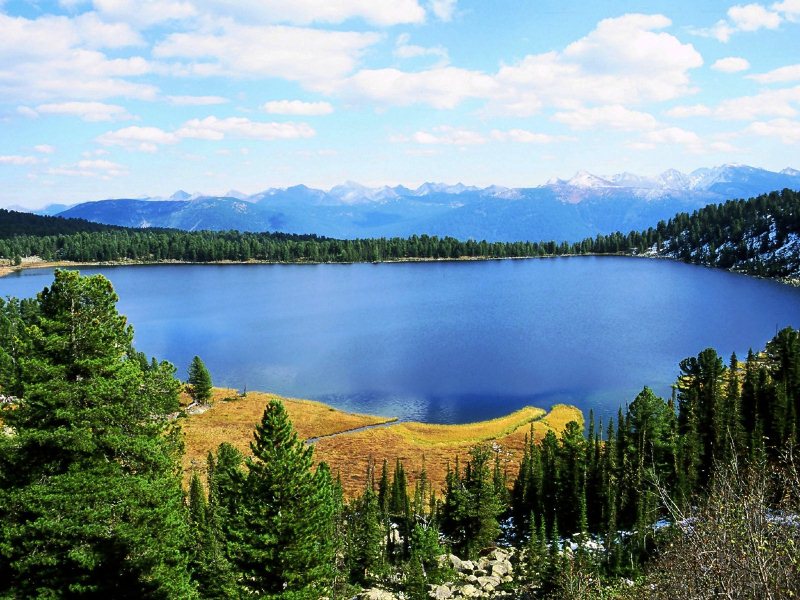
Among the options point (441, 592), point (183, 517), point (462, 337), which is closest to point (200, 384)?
point (462, 337)

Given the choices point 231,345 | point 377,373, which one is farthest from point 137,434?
point 231,345

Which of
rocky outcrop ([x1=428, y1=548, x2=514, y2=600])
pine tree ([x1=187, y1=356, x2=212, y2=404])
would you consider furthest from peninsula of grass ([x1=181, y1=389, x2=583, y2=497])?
rocky outcrop ([x1=428, y1=548, x2=514, y2=600])

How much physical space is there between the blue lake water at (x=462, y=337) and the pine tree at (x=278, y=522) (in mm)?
53716

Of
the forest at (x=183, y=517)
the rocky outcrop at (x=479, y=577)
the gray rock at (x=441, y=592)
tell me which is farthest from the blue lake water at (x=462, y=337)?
the gray rock at (x=441, y=592)

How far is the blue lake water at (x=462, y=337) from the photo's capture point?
8656 centimetres

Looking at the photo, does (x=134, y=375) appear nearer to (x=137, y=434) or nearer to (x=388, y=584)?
(x=137, y=434)

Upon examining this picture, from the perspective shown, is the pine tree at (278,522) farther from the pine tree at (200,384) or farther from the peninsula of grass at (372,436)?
the pine tree at (200,384)

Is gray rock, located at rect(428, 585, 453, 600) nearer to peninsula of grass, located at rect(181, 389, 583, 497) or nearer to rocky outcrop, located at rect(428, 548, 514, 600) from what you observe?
rocky outcrop, located at rect(428, 548, 514, 600)

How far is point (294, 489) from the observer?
23.4 metres

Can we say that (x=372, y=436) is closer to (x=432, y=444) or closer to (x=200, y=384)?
(x=432, y=444)

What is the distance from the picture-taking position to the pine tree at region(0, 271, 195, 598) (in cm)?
1670

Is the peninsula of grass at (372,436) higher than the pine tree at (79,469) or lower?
lower

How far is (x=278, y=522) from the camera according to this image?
74.7ft

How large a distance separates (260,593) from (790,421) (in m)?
51.6
